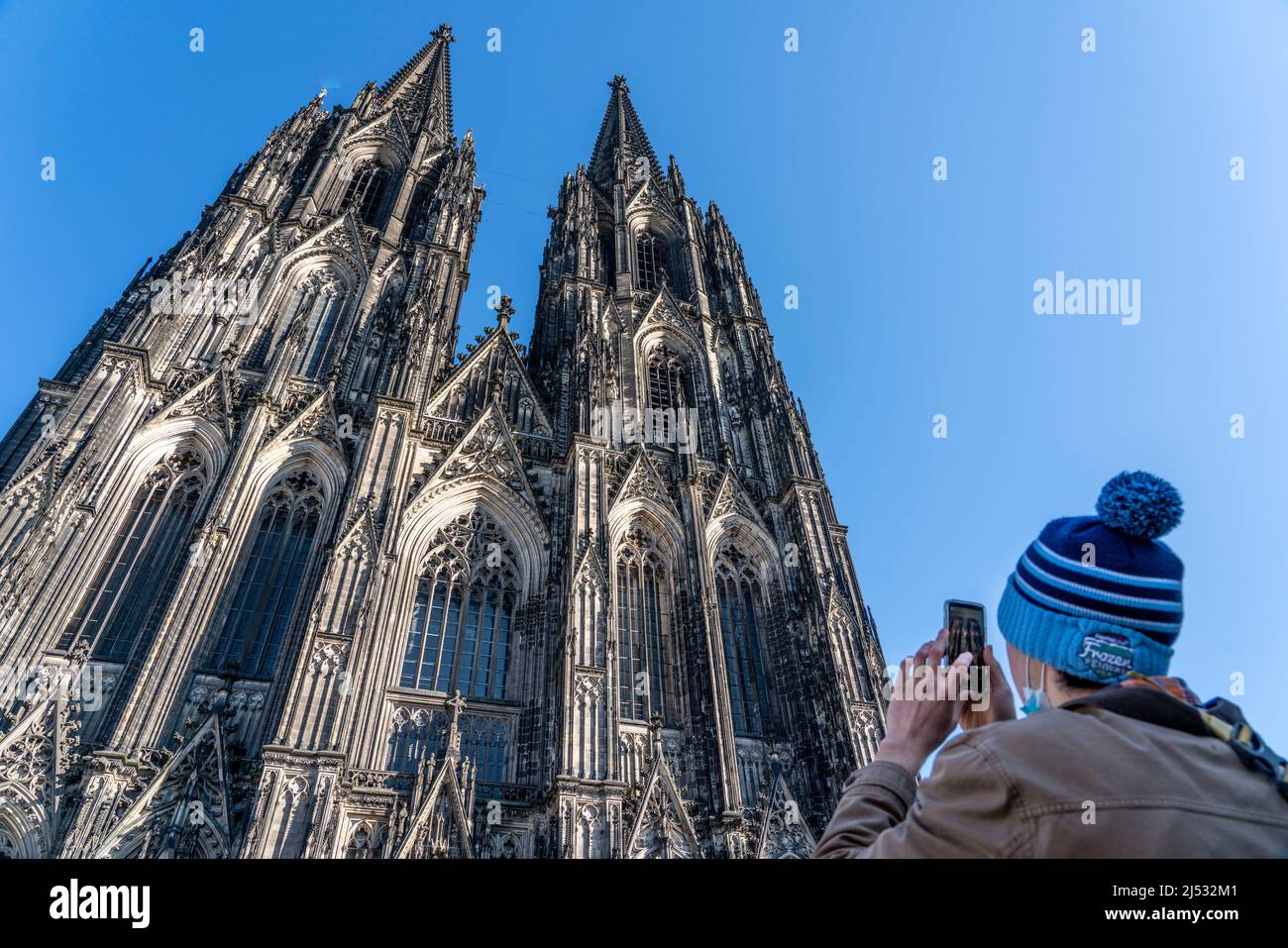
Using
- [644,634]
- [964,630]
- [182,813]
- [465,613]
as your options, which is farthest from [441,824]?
[964,630]

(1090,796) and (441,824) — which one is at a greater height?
(1090,796)

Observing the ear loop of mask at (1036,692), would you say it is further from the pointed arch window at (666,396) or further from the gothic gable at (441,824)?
the pointed arch window at (666,396)

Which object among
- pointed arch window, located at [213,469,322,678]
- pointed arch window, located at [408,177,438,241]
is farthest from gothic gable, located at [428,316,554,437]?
pointed arch window, located at [408,177,438,241]

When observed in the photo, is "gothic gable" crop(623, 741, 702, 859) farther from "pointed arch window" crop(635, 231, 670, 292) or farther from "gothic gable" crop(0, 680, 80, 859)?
"pointed arch window" crop(635, 231, 670, 292)

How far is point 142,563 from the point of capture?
15930mm

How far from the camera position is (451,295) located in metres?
24.3

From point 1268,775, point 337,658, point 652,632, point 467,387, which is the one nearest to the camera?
point 1268,775

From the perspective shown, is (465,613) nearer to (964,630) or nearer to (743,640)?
(743,640)

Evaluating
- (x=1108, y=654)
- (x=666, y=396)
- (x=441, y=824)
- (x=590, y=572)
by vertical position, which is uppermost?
(x=666, y=396)

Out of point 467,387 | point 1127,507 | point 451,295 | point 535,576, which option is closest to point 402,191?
point 451,295

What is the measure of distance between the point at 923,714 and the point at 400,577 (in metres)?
16.2

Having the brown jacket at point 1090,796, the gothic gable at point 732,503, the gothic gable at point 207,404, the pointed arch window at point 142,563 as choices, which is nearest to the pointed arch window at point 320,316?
the gothic gable at point 207,404
